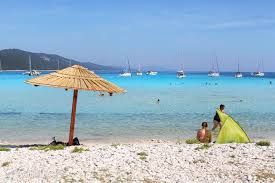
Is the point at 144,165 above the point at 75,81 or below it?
below

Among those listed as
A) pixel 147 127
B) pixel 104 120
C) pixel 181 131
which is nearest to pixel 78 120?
pixel 104 120

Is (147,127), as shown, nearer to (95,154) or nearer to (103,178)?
(95,154)

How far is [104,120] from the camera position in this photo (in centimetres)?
2788

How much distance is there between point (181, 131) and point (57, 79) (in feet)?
35.9

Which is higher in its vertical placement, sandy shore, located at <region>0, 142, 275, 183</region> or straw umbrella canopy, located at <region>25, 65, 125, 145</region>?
straw umbrella canopy, located at <region>25, 65, 125, 145</region>

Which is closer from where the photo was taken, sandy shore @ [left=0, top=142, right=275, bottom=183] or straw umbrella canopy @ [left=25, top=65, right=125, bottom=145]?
sandy shore @ [left=0, top=142, right=275, bottom=183]

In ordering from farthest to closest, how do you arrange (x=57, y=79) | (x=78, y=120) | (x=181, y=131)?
(x=78, y=120) → (x=181, y=131) → (x=57, y=79)

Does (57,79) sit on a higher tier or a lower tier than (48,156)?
higher

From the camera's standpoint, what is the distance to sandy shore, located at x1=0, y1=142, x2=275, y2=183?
9445 mm

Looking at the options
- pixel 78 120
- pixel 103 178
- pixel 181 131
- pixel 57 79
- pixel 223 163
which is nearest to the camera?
pixel 103 178

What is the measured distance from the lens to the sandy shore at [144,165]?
9445 millimetres

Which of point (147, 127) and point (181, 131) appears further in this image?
point (147, 127)

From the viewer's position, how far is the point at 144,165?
403 inches

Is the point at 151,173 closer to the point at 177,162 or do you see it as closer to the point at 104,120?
the point at 177,162
